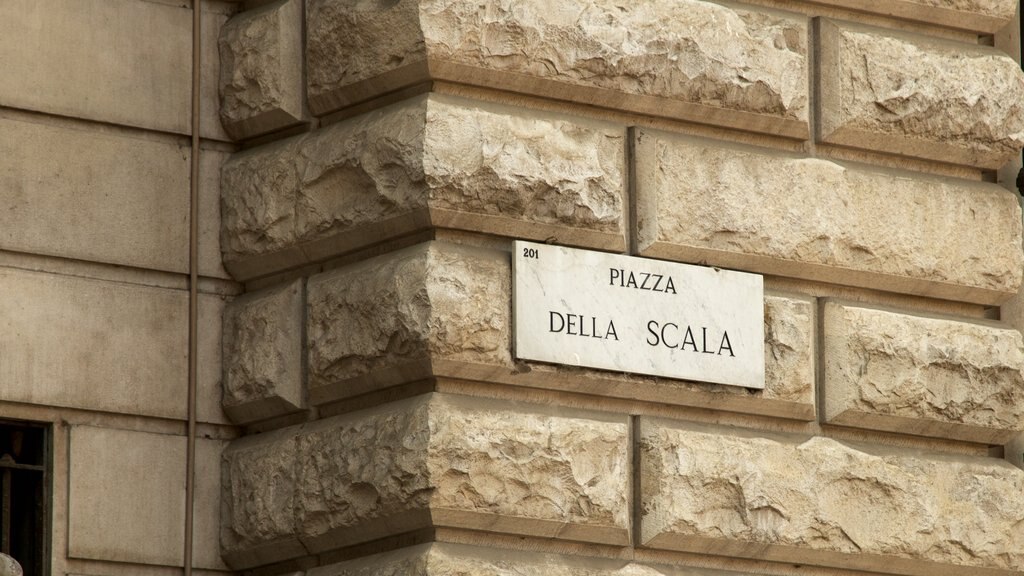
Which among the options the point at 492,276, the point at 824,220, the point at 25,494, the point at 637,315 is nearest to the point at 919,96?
the point at 824,220

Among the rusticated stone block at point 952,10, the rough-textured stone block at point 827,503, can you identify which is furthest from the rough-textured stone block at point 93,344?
the rusticated stone block at point 952,10

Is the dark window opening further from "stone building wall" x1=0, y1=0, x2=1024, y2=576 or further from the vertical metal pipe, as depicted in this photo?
the vertical metal pipe

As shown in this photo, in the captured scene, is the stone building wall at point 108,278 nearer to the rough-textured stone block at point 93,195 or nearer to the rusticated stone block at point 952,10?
the rough-textured stone block at point 93,195

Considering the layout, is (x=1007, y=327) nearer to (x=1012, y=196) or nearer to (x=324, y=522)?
(x=1012, y=196)

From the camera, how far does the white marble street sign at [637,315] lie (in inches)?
294

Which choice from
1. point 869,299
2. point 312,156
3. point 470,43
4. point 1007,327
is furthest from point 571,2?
point 1007,327

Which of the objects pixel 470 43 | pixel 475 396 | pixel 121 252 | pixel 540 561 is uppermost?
pixel 470 43

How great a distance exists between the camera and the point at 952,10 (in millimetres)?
8609

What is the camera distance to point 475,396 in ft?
24.3

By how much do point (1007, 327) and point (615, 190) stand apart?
1776mm

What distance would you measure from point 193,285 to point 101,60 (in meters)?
0.86

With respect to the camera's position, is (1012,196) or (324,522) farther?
(1012,196)

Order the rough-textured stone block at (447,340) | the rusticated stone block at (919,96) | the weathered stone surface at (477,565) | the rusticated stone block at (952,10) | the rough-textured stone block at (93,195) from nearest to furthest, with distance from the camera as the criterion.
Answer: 1. the weathered stone surface at (477,565)
2. the rough-textured stone block at (447,340)
3. the rough-textured stone block at (93,195)
4. the rusticated stone block at (919,96)
5. the rusticated stone block at (952,10)

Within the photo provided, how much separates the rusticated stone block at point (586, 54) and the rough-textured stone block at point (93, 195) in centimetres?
67
